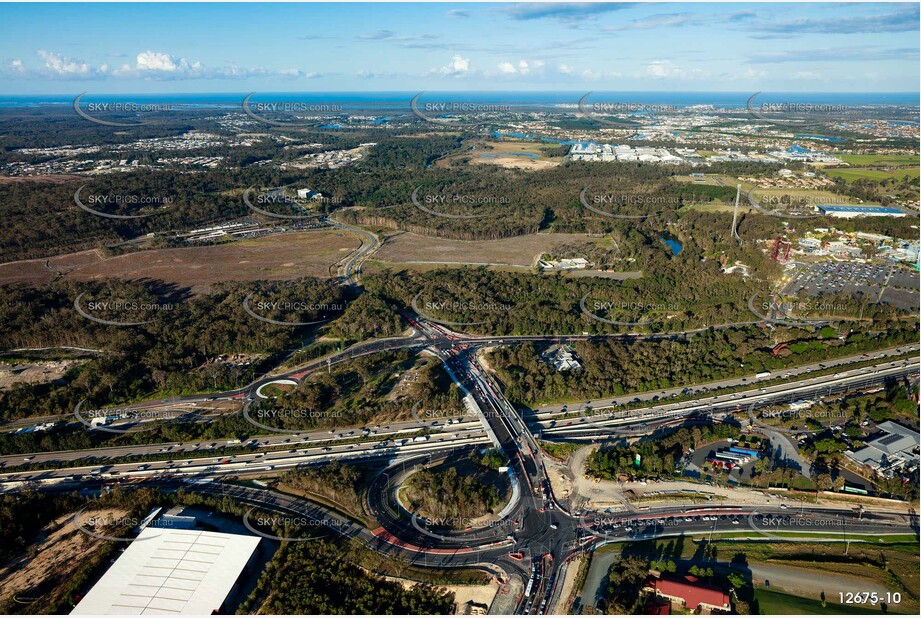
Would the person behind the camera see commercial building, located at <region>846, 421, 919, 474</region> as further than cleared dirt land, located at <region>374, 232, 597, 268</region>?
No

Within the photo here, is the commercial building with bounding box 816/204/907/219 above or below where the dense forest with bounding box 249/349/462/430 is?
above

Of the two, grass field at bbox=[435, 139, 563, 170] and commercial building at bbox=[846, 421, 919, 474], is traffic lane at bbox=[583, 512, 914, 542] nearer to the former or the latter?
commercial building at bbox=[846, 421, 919, 474]

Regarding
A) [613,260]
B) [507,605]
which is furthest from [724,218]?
[507,605]

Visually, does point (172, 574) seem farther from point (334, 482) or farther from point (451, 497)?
point (451, 497)
